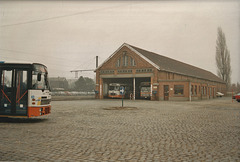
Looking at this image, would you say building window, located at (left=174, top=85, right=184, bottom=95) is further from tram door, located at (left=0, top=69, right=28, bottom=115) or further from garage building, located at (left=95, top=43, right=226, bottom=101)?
tram door, located at (left=0, top=69, right=28, bottom=115)

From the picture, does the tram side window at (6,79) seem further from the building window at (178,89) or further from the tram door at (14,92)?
the building window at (178,89)

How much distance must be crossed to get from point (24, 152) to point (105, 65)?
115ft

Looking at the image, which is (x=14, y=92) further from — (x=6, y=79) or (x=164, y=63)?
(x=164, y=63)

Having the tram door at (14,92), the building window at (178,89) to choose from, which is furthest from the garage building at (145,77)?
the tram door at (14,92)

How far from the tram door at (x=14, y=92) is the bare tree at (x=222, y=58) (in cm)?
5502

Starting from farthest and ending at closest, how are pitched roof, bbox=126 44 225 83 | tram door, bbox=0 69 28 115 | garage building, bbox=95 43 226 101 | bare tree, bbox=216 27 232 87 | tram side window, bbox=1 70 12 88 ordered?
1. bare tree, bbox=216 27 232 87
2. pitched roof, bbox=126 44 225 83
3. garage building, bbox=95 43 226 101
4. tram side window, bbox=1 70 12 88
5. tram door, bbox=0 69 28 115

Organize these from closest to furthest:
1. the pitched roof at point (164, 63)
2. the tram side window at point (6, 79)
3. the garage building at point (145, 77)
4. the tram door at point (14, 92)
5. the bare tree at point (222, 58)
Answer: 1. the tram door at point (14, 92)
2. the tram side window at point (6, 79)
3. the garage building at point (145, 77)
4. the pitched roof at point (164, 63)
5. the bare tree at point (222, 58)

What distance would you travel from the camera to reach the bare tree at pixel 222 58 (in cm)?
5491

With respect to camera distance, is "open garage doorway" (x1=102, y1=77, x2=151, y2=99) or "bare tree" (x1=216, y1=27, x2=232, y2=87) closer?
"open garage doorway" (x1=102, y1=77, x2=151, y2=99)

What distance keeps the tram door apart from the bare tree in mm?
55016

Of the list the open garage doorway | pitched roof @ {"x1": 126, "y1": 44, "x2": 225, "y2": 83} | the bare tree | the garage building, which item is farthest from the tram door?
the bare tree

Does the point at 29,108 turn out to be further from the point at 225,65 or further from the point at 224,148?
the point at 225,65

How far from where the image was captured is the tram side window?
32.9 ft

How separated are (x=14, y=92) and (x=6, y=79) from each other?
804 mm
